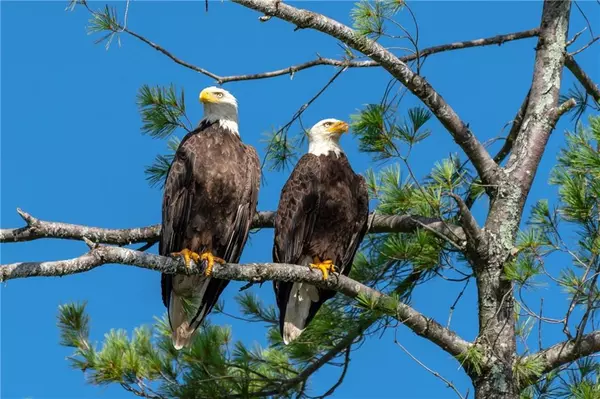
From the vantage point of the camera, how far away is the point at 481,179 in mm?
5680

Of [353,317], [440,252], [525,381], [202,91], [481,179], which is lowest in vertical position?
[525,381]

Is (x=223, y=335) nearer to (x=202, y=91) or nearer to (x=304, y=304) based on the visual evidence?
(x=304, y=304)

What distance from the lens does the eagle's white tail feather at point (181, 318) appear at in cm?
591

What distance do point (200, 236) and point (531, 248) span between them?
5.90 feet

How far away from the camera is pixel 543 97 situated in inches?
230

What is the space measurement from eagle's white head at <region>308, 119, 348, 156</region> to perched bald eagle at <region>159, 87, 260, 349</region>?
0.56 meters

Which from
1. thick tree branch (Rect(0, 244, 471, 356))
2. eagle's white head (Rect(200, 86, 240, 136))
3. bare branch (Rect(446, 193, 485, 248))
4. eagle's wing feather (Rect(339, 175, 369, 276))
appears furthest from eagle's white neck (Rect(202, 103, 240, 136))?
bare branch (Rect(446, 193, 485, 248))

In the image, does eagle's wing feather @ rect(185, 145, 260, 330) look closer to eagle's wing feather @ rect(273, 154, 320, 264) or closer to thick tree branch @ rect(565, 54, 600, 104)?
eagle's wing feather @ rect(273, 154, 320, 264)

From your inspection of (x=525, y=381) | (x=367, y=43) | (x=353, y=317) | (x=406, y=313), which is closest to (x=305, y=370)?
(x=353, y=317)

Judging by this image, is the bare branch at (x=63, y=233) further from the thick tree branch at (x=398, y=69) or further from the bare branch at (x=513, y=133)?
the bare branch at (x=513, y=133)

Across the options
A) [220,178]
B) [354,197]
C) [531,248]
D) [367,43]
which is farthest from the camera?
[354,197]

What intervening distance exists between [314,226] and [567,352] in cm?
159

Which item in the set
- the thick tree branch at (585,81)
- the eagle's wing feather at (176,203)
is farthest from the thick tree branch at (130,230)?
the thick tree branch at (585,81)

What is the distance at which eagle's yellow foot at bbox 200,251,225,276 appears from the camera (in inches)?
203
